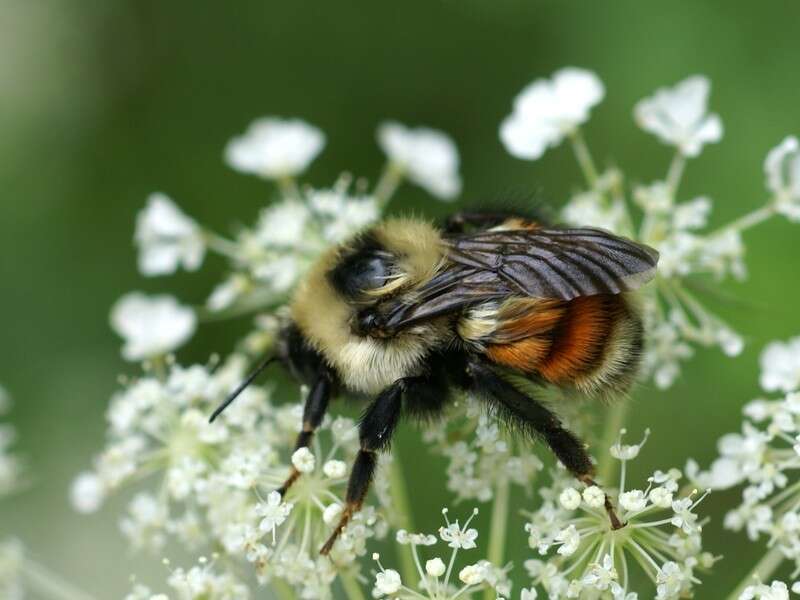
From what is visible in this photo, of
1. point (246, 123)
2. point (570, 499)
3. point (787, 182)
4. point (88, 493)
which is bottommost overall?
point (88, 493)

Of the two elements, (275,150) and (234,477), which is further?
(275,150)

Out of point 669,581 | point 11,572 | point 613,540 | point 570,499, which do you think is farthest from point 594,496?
point 11,572

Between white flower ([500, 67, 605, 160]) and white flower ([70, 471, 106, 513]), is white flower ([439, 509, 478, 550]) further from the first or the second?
white flower ([500, 67, 605, 160])

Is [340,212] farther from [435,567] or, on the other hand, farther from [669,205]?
[435,567]

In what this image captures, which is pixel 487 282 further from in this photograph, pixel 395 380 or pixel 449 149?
pixel 449 149

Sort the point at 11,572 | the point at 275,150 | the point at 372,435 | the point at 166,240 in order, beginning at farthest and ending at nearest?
the point at 275,150 < the point at 166,240 < the point at 11,572 < the point at 372,435
